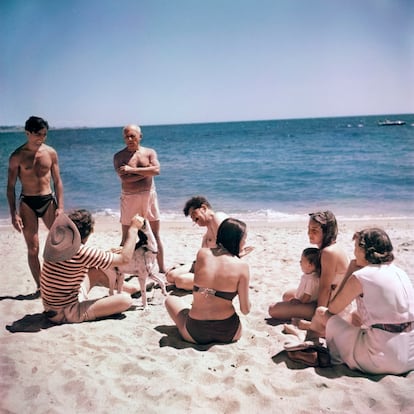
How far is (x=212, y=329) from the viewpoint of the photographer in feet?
11.0

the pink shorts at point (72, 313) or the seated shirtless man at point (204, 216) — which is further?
the seated shirtless man at point (204, 216)

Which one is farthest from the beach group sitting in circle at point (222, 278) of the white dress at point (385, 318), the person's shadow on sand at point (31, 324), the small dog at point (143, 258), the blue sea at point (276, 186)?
the blue sea at point (276, 186)

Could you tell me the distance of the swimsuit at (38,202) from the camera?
4.59m

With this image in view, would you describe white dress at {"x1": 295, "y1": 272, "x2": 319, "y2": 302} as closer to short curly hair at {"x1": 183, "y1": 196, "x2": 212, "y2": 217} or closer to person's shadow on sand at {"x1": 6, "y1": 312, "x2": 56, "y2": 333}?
short curly hair at {"x1": 183, "y1": 196, "x2": 212, "y2": 217}

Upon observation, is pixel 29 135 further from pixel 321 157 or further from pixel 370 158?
pixel 321 157

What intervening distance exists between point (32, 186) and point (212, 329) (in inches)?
105

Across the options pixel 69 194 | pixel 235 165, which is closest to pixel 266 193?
pixel 69 194

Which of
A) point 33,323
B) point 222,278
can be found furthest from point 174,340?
point 33,323

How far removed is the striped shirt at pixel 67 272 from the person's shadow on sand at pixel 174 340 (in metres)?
0.81

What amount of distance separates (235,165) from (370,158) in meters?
7.65

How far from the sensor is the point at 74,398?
2.64m

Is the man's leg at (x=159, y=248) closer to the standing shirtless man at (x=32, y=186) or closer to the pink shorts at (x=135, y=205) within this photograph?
the pink shorts at (x=135, y=205)

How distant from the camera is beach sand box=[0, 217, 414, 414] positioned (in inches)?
102

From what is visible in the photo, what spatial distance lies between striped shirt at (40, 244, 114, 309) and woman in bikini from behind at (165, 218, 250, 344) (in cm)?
91
